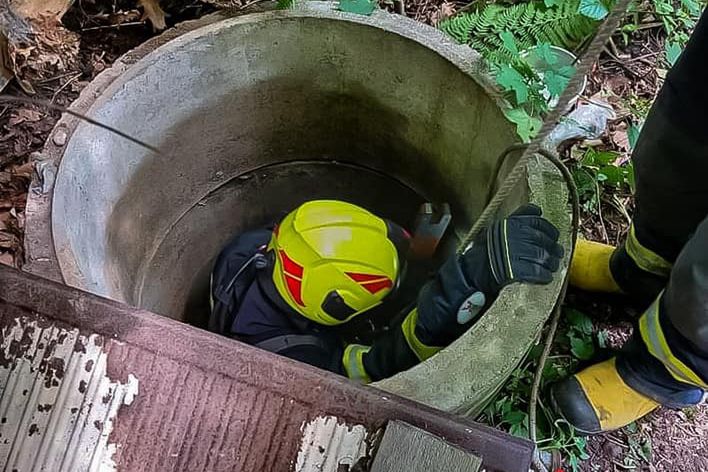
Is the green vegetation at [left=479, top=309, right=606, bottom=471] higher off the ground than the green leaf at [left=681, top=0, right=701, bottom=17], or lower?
lower

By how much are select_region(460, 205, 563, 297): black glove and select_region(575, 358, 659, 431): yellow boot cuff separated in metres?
0.64

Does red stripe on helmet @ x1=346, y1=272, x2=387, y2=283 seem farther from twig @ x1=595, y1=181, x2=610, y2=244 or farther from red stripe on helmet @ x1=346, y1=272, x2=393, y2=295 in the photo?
twig @ x1=595, y1=181, x2=610, y2=244

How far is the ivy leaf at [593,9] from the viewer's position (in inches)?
90.6

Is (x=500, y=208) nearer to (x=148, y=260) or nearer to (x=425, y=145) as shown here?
(x=425, y=145)

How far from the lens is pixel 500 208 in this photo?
181 centimetres

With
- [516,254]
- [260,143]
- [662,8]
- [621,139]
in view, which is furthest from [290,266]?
[662,8]

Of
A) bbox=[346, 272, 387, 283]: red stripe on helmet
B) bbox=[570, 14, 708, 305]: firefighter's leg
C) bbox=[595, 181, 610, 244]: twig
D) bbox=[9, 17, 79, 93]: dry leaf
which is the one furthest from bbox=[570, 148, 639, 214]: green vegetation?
bbox=[9, 17, 79, 93]: dry leaf

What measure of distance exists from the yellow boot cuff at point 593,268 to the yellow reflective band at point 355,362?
66 centimetres

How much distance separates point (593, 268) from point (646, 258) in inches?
8.3

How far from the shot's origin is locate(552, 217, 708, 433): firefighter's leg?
1.53 m

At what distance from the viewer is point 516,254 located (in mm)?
1509

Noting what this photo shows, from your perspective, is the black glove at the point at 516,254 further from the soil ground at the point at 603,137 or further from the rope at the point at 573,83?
the soil ground at the point at 603,137

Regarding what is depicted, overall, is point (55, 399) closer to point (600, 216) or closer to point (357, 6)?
point (357, 6)

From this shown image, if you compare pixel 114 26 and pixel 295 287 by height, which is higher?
pixel 114 26
